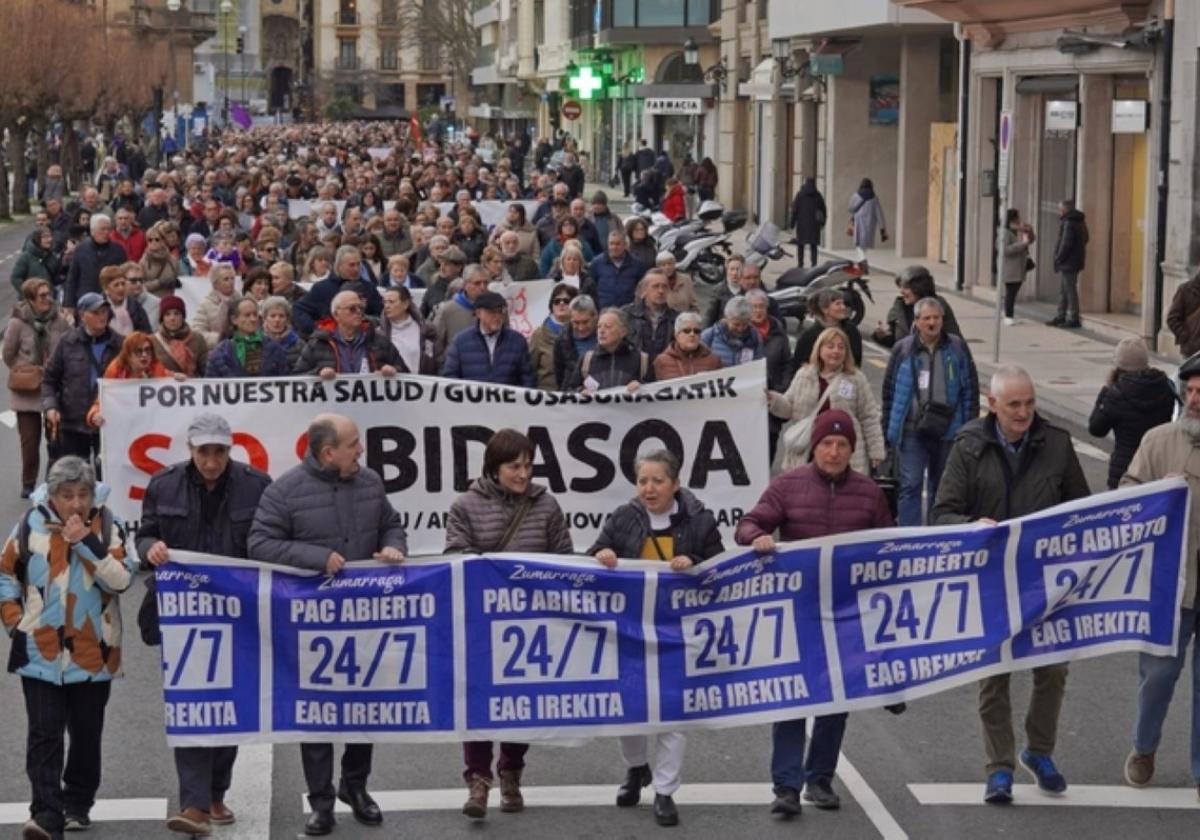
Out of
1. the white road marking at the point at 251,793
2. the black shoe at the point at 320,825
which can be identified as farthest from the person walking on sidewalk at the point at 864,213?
the black shoe at the point at 320,825

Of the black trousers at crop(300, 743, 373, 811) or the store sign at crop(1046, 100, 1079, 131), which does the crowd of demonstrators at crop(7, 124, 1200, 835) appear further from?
the store sign at crop(1046, 100, 1079, 131)

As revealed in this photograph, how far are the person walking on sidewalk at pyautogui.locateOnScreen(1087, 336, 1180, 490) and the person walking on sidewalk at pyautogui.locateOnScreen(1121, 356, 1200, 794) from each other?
3.84m

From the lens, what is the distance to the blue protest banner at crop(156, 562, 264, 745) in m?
9.16

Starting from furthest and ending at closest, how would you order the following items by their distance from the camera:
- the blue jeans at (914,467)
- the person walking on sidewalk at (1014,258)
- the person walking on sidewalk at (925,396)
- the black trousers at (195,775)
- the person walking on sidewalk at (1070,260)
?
1. the person walking on sidewalk at (1014,258)
2. the person walking on sidewalk at (1070,260)
3. the blue jeans at (914,467)
4. the person walking on sidewalk at (925,396)
5. the black trousers at (195,775)

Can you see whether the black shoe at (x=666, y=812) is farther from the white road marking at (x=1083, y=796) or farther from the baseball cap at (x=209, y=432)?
the baseball cap at (x=209, y=432)

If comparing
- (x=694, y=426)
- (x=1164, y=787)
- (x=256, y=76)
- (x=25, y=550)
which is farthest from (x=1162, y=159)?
(x=256, y=76)

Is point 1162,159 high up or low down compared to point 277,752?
up

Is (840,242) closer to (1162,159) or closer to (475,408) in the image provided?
(1162,159)

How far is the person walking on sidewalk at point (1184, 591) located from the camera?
956 cm

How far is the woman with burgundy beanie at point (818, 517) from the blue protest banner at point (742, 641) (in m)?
0.12

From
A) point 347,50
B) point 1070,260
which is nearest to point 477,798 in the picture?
point 1070,260

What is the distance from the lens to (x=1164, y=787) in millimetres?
9820

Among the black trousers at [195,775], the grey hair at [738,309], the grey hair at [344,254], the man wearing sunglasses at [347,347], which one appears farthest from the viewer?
the grey hair at [344,254]

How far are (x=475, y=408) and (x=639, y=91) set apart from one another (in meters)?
52.2
